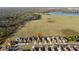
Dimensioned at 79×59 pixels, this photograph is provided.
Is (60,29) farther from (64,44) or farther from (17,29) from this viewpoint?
(17,29)

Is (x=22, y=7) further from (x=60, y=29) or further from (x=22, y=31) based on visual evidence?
(x=60, y=29)

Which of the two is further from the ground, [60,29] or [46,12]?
[46,12]

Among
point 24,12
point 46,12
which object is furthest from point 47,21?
point 24,12

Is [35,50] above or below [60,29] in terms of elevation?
below
